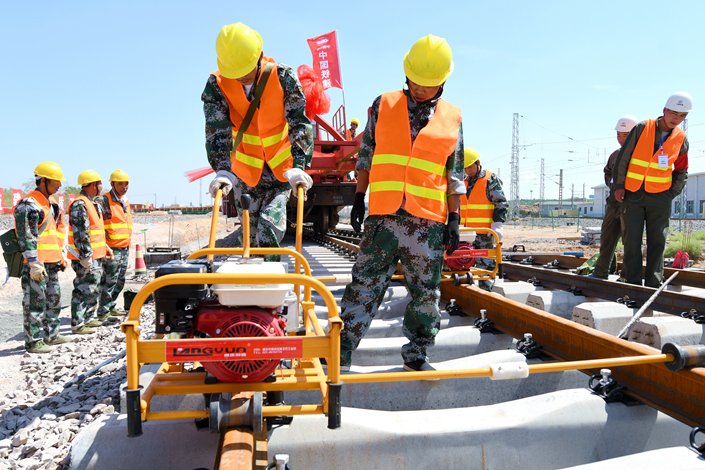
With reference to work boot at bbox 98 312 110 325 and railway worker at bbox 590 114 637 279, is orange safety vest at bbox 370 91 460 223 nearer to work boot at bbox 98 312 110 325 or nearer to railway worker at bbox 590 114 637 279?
railway worker at bbox 590 114 637 279

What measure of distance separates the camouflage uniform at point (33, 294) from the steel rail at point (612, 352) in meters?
4.55

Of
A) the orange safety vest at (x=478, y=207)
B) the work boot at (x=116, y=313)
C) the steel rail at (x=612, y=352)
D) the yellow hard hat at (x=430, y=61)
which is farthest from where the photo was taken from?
the work boot at (x=116, y=313)

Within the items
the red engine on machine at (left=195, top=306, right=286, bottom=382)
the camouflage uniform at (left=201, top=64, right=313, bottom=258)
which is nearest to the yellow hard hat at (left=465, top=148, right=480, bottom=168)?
the camouflage uniform at (left=201, top=64, right=313, bottom=258)

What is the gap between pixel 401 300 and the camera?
524 centimetres

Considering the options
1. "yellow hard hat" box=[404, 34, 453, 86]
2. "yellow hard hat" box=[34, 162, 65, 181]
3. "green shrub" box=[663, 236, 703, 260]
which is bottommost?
"green shrub" box=[663, 236, 703, 260]

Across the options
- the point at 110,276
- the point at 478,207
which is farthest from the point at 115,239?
the point at 478,207

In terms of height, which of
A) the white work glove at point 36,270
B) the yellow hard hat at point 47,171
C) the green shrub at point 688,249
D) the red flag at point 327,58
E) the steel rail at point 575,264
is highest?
the red flag at point 327,58

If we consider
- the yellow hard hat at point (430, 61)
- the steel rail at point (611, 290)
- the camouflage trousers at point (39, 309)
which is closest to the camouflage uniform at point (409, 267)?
the yellow hard hat at point (430, 61)

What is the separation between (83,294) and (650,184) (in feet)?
22.4

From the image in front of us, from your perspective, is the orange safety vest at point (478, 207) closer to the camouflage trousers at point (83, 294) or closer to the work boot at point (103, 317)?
the camouflage trousers at point (83, 294)

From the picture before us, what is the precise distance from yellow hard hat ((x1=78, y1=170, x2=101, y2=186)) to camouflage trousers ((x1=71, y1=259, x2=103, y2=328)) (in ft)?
4.00

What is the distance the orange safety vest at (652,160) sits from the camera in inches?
245

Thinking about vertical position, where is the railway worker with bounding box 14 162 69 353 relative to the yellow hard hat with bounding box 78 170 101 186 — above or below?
below

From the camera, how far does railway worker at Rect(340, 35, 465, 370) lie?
3.28 m
